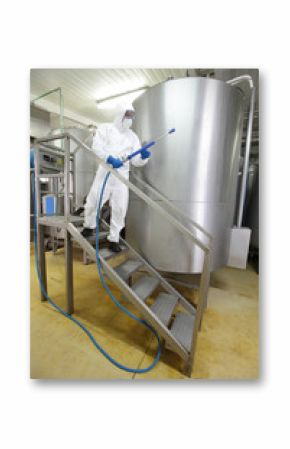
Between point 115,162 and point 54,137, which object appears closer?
point 115,162

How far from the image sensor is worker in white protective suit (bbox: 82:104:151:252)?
1.27 metres

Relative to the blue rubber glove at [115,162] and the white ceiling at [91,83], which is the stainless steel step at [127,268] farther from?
the white ceiling at [91,83]

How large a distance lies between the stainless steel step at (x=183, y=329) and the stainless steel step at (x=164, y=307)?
0.28ft

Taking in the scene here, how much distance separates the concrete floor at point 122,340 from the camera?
0.97 meters

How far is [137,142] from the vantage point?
1.39m

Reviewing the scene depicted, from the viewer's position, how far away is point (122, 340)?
119 cm

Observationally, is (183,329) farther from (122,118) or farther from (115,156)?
(122,118)

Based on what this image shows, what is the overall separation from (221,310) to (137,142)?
172 centimetres

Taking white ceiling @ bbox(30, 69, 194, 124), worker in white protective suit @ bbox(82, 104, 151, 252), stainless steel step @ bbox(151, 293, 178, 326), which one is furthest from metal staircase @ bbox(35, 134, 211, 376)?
white ceiling @ bbox(30, 69, 194, 124)

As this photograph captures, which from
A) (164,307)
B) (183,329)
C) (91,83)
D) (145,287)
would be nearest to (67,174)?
(91,83)

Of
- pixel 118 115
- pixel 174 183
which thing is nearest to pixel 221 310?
pixel 174 183

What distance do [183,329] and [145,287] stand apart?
1.22ft

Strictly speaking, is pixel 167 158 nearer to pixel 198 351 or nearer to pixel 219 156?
pixel 219 156

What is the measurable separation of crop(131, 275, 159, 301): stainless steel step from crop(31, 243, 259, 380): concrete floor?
1.13ft
